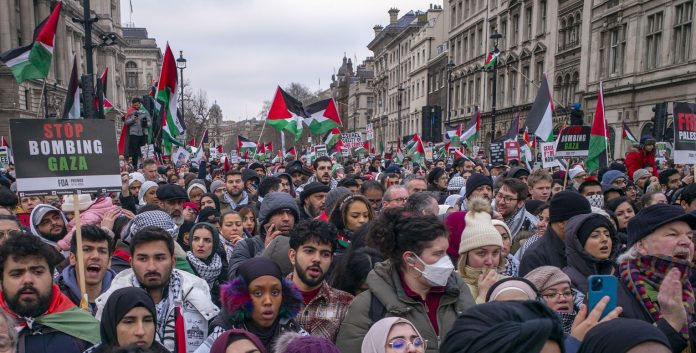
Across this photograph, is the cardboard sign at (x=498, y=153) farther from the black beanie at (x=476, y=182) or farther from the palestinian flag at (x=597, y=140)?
the black beanie at (x=476, y=182)

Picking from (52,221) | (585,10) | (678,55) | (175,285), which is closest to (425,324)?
(175,285)

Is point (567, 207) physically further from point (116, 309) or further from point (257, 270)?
point (116, 309)

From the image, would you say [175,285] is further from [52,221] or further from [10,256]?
[52,221]

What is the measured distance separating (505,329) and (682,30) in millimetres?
26117

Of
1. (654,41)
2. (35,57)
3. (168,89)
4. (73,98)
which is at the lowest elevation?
(73,98)


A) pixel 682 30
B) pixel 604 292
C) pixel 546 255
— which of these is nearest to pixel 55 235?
pixel 546 255

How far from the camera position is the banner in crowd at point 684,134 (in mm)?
7738

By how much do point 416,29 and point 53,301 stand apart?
2517 inches

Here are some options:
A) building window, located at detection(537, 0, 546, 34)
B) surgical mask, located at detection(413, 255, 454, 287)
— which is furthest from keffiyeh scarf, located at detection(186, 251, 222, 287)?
building window, located at detection(537, 0, 546, 34)

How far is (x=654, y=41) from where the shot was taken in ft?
82.6

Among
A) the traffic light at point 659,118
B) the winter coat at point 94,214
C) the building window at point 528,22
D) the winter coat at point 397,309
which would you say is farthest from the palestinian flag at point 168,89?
the building window at point 528,22

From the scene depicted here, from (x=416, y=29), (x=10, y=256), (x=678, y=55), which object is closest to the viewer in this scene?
(x=10, y=256)

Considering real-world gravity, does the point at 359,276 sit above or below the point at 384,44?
below

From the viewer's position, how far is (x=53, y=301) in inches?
137
